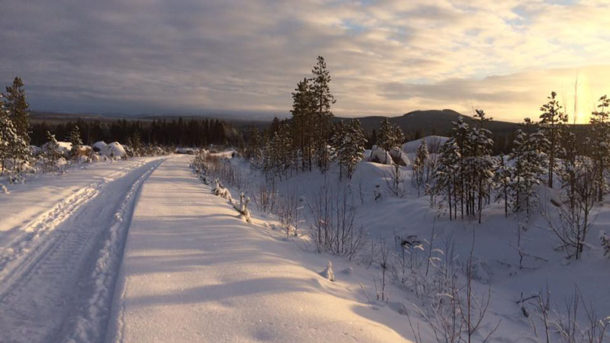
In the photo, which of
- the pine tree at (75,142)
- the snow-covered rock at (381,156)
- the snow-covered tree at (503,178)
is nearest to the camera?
the snow-covered tree at (503,178)

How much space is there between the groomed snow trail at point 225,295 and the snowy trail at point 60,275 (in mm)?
223

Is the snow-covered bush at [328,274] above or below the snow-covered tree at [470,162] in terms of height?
below

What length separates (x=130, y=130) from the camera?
8862cm

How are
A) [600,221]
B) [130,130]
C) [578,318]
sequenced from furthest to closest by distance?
[130,130] → [600,221] → [578,318]

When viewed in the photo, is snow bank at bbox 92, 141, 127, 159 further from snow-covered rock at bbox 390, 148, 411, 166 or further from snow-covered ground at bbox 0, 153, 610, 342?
snow-covered ground at bbox 0, 153, 610, 342

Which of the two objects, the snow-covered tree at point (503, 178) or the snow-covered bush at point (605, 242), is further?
the snow-covered tree at point (503, 178)

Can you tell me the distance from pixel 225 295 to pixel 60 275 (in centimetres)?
224

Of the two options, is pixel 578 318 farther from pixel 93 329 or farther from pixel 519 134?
pixel 93 329

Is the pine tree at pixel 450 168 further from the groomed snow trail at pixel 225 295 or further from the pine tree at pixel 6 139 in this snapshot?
the pine tree at pixel 6 139

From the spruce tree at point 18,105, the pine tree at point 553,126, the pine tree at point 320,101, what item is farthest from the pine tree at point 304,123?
the spruce tree at point 18,105

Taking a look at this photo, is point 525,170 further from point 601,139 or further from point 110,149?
point 110,149

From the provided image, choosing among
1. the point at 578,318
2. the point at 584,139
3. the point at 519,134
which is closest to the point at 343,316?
the point at 578,318

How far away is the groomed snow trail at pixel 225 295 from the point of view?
3047 mm

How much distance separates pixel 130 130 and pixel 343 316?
96.4 metres
